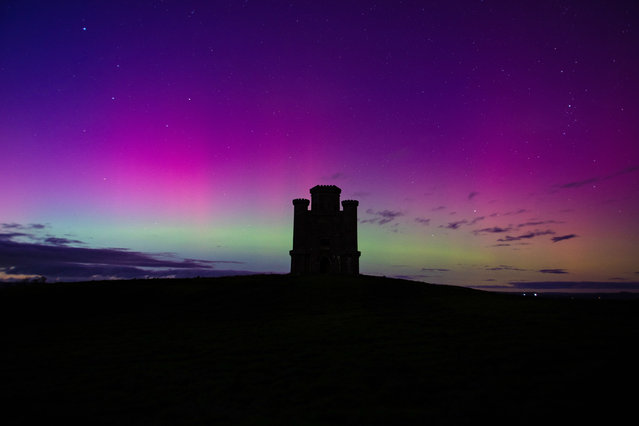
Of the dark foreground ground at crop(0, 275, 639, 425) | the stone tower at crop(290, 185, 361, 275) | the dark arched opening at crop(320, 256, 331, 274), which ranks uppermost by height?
the stone tower at crop(290, 185, 361, 275)

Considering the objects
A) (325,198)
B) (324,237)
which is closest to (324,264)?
(324,237)

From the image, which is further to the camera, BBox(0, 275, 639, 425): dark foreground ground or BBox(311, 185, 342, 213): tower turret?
BBox(311, 185, 342, 213): tower turret

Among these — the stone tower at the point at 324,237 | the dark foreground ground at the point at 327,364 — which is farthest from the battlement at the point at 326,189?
the dark foreground ground at the point at 327,364

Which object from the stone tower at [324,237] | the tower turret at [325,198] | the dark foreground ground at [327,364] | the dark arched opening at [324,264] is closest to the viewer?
the dark foreground ground at [327,364]

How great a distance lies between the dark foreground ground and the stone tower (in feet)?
71.0

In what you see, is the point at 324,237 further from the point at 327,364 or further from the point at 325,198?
the point at 327,364

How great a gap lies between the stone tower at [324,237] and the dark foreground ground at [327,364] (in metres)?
21.6

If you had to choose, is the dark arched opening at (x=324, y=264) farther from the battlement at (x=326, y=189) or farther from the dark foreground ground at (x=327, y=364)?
the dark foreground ground at (x=327, y=364)

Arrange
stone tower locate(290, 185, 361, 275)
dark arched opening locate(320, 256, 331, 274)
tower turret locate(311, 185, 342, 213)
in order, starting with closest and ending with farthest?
stone tower locate(290, 185, 361, 275) → dark arched opening locate(320, 256, 331, 274) → tower turret locate(311, 185, 342, 213)

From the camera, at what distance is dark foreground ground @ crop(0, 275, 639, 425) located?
24.0 ft

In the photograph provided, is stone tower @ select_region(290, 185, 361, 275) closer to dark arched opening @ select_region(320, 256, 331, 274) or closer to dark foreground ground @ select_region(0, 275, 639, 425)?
dark arched opening @ select_region(320, 256, 331, 274)

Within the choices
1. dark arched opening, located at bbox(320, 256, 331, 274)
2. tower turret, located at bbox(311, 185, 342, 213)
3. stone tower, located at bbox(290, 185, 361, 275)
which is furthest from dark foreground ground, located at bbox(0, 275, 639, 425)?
tower turret, located at bbox(311, 185, 342, 213)

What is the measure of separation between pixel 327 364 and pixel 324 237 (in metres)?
33.8

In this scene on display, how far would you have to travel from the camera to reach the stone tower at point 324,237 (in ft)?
142
